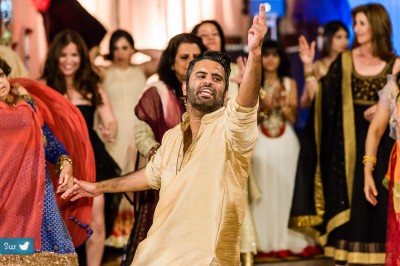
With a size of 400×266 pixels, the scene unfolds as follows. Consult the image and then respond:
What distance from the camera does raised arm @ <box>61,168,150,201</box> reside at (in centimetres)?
456

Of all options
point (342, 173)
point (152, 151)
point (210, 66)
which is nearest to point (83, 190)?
point (152, 151)

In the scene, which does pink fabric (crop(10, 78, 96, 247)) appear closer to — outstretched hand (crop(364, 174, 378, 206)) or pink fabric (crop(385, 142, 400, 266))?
outstretched hand (crop(364, 174, 378, 206))

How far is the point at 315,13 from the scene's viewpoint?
9.94 m

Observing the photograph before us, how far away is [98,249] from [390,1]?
10.6 feet

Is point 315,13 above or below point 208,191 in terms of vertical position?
above

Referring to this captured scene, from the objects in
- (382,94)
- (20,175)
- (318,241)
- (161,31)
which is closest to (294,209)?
(318,241)

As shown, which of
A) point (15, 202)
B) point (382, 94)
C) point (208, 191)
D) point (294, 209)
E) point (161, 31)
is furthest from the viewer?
point (161, 31)

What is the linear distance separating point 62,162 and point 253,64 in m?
1.53

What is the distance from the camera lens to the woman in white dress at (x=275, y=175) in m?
7.06

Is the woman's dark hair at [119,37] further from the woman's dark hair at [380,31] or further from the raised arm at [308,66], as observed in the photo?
the woman's dark hair at [380,31]

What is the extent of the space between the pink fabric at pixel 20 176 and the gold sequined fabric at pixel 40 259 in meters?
0.06

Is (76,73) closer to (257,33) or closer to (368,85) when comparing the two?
(368,85)

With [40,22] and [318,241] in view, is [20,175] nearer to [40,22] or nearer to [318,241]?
[318,241]

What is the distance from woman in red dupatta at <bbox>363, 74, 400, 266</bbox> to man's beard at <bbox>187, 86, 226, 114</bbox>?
1547mm
